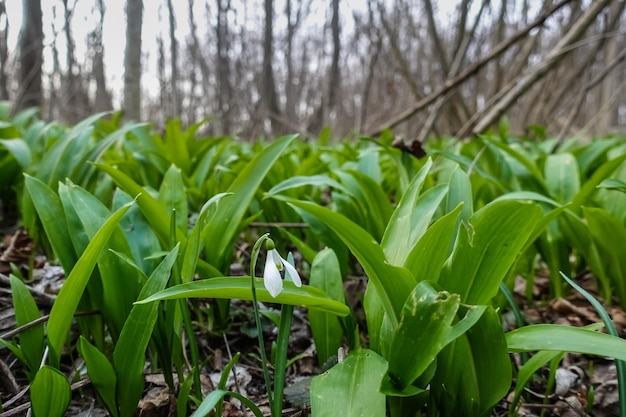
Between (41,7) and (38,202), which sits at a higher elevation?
(41,7)

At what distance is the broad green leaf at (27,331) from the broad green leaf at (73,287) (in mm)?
91

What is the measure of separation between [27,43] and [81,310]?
310 inches

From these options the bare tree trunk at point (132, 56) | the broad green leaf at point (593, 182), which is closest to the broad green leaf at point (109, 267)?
the broad green leaf at point (593, 182)

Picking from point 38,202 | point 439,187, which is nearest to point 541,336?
point 439,187

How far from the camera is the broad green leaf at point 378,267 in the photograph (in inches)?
Answer: 33.0

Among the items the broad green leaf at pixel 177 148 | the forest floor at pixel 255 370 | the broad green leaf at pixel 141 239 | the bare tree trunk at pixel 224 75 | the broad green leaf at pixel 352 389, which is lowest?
the forest floor at pixel 255 370

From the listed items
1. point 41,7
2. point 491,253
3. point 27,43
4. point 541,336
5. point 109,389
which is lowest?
point 109,389

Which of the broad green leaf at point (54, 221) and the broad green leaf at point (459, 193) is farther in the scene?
the broad green leaf at point (459, 193)

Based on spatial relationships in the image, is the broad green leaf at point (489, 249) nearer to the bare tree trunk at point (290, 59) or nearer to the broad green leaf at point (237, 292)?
the broad green leaf at point (237, 292)

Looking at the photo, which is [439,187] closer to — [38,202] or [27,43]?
[38,202]

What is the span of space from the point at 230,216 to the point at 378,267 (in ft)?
1.90

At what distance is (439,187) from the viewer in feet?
3.96

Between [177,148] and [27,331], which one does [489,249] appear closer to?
[27,331]

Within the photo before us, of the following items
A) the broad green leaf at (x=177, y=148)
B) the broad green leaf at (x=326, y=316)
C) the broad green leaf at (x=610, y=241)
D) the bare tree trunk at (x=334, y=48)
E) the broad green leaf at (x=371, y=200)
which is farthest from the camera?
the bare tree trunk at (x=334, y=48)
